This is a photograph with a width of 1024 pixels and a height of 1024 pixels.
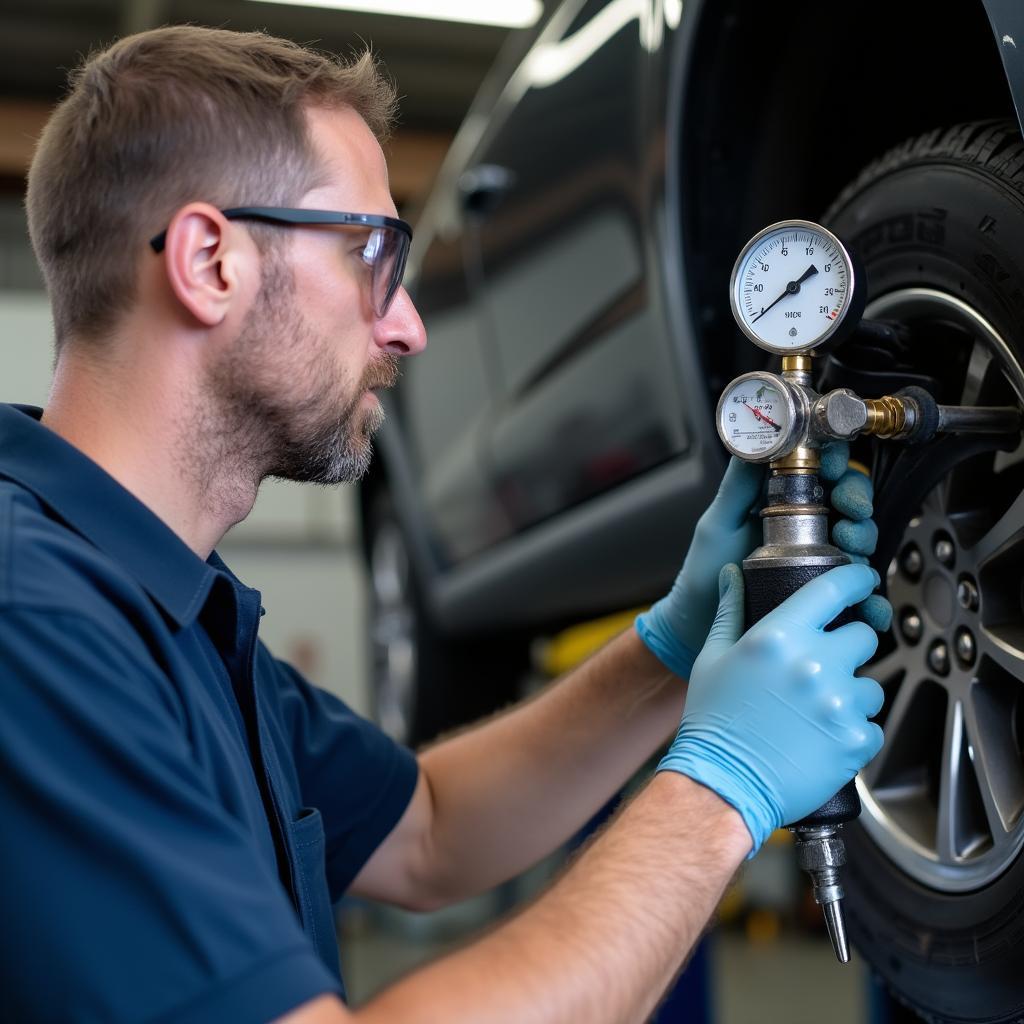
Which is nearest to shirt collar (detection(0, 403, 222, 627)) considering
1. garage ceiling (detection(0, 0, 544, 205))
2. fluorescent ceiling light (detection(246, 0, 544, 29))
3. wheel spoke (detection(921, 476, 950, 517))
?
wheel spoke (detection(921, 476, 950, 517))

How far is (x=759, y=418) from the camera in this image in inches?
37.2

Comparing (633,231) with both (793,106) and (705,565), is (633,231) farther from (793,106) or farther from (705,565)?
(705,565)

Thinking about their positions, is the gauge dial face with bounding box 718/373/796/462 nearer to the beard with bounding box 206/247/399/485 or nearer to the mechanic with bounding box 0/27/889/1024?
the mechanic with bounding box 0/27/889/1024

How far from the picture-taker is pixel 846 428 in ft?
3.00

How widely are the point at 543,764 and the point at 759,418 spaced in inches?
22.0

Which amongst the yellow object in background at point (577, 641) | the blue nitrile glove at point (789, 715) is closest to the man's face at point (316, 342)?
the blue nitrile glove at point (789, 715)

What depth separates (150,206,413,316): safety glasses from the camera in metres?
1.02

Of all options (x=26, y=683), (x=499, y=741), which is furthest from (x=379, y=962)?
(x=26, y=683)

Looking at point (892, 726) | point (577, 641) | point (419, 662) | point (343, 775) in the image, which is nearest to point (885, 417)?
point (892, 726)

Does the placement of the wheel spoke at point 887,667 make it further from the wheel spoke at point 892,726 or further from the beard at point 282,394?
the beard at point 282,394

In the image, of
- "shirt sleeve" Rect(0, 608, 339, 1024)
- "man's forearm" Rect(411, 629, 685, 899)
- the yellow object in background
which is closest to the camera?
"shirt sleeve" Rect(0, 608, 339, 1024)

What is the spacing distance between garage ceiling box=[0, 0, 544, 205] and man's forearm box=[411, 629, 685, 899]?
3668 millimetres

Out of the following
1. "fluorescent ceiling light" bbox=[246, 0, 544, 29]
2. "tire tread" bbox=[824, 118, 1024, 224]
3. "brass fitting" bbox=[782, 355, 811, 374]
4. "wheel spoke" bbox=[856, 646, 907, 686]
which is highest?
"fluorescent ceiling light" bbox=[246, 0, 544, 29]

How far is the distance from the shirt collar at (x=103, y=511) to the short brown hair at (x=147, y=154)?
0.12m
